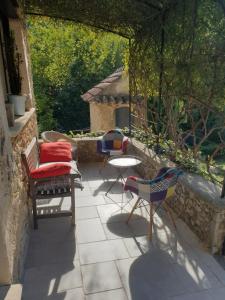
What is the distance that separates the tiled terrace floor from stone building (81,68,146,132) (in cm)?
635

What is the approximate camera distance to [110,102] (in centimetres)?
957

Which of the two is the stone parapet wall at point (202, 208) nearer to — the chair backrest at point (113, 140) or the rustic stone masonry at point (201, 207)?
the rustic stone masonry at point (201, 207)

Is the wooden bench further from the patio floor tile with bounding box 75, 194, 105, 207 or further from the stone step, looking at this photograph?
the stone step

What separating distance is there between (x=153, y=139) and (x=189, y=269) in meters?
3.08

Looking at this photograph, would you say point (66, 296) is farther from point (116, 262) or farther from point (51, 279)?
point (116, 262)

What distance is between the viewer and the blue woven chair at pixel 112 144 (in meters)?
5.41

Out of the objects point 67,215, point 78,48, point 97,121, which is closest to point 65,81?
point 78,48

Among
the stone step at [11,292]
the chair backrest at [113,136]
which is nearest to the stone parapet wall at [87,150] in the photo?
the chair backrest at [113,136]

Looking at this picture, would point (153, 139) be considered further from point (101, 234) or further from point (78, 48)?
point (78, 48)

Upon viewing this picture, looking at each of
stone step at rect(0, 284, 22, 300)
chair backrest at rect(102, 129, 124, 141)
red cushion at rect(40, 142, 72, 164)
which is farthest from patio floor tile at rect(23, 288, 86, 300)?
chair backrest at rect(102, 129, 124, 141)

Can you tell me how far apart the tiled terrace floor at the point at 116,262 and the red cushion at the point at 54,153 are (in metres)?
0.98

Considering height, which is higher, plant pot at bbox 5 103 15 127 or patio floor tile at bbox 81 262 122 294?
plant pot at bbox 5 103 15 127

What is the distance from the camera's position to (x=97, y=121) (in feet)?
34.5

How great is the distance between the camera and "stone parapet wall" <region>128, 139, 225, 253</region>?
296 centimetres
